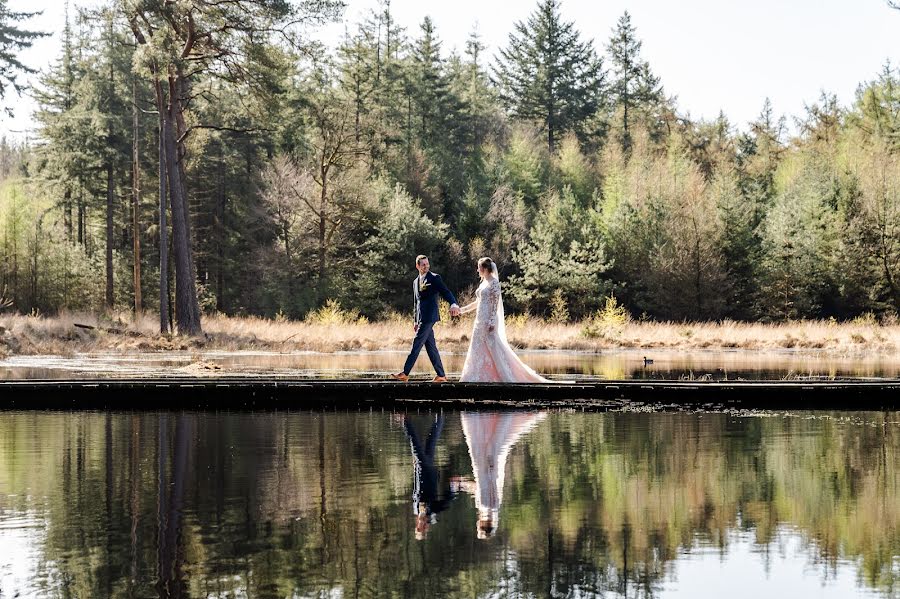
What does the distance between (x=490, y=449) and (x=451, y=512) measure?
3897 millimetres

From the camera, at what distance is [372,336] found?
46594 mm

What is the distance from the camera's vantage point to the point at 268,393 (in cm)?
1855

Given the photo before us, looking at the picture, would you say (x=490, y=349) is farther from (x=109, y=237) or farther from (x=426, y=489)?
(x=109, y=237)

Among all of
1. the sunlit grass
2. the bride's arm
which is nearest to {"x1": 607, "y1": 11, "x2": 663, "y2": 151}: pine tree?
the sunlit grass

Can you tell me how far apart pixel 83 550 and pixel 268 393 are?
10.9 meters

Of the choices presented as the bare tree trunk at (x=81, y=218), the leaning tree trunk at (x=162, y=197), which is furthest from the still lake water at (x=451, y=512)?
the bare tree trunk at (x=81, y=218)

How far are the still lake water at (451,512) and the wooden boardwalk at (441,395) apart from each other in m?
Answer: 3.17

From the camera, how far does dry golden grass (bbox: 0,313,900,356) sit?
40.3 m

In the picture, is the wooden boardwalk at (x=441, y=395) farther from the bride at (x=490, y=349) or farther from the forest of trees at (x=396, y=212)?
the forest of trees at (x=396, y=212)

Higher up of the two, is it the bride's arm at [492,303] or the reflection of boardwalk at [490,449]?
the bride's arm at [492,303]

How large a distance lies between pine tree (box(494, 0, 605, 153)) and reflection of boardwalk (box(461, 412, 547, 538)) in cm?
7026

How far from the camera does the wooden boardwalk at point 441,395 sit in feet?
60.0

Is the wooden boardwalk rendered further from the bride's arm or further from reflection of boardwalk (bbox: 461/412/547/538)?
the bride's arm

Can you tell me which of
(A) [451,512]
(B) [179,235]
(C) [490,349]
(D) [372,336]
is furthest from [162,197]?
(A) [451,512]
